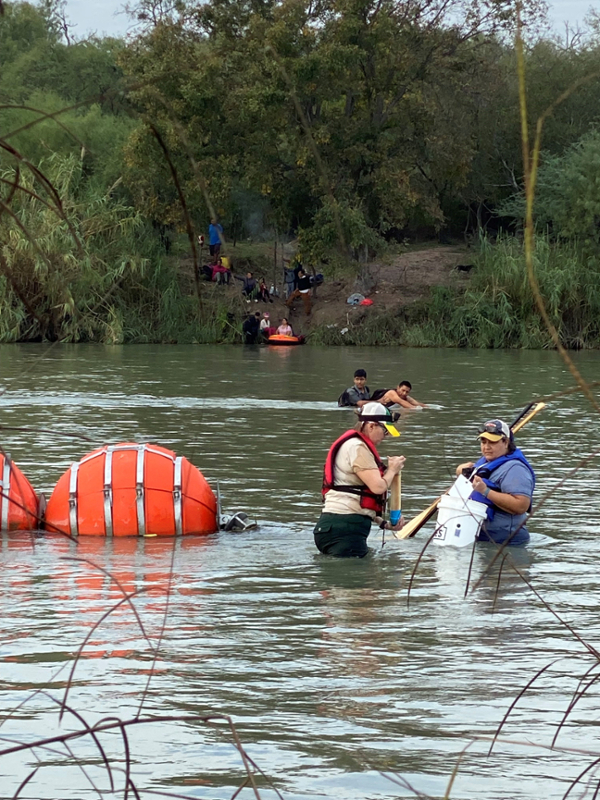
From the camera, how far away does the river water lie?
5.54 metres

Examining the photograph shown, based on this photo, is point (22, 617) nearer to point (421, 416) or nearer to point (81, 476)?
point (81, 476)

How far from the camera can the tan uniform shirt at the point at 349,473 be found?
10.1 metres

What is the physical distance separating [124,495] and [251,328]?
3636 cm

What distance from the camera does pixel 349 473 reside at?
10.3 metres

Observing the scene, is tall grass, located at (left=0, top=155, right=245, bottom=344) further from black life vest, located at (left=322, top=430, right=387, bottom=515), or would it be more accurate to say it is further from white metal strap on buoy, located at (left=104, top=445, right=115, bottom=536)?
black life vest, located at (left=322, top=430, right=387, bottom=515)

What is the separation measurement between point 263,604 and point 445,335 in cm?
3893

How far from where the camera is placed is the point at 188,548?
36.9 ft

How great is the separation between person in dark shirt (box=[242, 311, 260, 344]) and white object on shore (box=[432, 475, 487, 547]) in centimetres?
3626

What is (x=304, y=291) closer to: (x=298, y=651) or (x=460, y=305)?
(x=460, y=305)

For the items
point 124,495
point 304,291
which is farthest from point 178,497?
point 304,291

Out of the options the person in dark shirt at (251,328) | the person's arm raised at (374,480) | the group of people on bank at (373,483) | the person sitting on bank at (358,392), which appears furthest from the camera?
the person in dark shirt at (251,328)

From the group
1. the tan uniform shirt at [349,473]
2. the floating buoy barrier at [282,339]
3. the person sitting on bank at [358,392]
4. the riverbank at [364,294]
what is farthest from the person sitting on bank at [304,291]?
the tan uniform shirt at [349,473]

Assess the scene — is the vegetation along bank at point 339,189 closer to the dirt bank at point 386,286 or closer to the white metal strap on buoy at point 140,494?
the dirt bank at point 386,286

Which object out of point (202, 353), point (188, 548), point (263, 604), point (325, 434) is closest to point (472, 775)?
point (263, 604)
